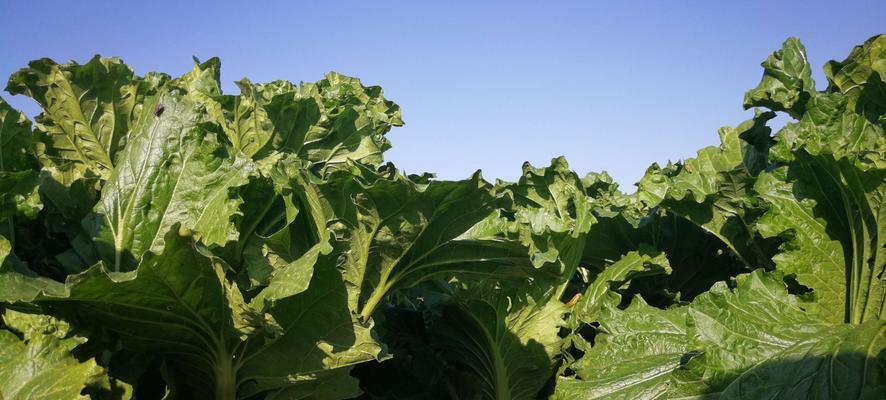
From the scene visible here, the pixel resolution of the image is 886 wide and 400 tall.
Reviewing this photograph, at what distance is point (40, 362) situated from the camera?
3225 mm

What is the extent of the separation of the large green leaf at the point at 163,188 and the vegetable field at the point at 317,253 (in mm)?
11

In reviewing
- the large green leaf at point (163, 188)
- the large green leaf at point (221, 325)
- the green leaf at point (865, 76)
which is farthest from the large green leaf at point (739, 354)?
the large green leaf at point (163, 188)

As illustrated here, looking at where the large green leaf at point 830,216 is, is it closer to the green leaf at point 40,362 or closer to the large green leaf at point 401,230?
the large green leaf at point 401,230

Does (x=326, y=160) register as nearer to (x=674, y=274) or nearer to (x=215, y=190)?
(x=215, y=190)

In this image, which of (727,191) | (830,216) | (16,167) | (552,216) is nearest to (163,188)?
(16,167)

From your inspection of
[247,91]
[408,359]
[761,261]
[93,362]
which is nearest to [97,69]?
[247,91]

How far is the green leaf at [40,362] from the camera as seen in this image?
316 cm

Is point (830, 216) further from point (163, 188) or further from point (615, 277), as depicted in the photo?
point (163, 188)

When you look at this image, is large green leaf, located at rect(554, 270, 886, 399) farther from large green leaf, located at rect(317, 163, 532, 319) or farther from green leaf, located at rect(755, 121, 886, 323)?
large green leaf, located at rect(317, 163, 532, 319)

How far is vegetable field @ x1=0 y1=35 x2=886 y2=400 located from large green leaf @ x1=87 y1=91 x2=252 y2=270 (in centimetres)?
1

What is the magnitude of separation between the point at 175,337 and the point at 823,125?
12.5 feet

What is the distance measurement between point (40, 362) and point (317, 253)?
1.24m

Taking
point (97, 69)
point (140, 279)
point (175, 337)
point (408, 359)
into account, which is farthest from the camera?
point (408, 359)

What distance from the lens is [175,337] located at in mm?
3727
